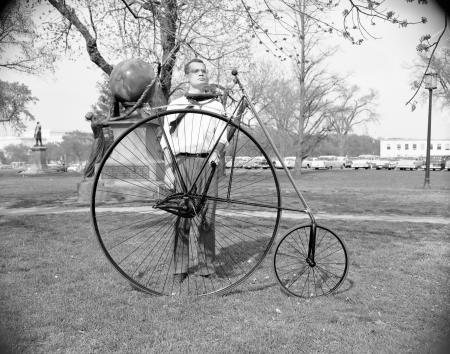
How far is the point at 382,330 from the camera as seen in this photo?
10.1 ft

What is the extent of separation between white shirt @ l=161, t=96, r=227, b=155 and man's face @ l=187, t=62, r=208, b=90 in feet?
0.62

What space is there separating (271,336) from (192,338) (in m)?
0.53

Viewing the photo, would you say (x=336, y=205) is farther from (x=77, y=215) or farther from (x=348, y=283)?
(x=348, y=283)

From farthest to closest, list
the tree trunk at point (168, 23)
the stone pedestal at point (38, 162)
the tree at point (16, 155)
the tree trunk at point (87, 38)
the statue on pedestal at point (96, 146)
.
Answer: the tree at point (16, 155), the stone pedestal at point (38, 162), the statue on pedestal at point (96, 146), the tree trunk at point (87, 38), the tree trunk at point (168, 23)

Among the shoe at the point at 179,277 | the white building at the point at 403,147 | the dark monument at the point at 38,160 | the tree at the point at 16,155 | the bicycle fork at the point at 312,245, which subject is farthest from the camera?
the white building at the point at 403,147

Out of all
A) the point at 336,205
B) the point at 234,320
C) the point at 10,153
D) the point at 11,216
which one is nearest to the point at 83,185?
the point at 11,216

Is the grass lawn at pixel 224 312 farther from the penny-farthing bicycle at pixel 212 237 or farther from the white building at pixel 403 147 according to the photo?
the white building at pixel 403 147

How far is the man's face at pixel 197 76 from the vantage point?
405cm

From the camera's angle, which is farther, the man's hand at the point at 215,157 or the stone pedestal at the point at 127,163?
the stone pedestal at the point at 127,163

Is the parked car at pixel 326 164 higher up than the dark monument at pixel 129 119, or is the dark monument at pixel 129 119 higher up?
the dark monument at pixel 129 119

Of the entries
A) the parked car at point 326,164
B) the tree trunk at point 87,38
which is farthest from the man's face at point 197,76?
the parked car at point 326,164

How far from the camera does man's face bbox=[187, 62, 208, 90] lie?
4.05 meters

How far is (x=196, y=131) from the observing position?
155 inches

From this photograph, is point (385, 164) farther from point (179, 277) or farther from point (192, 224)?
point (179, 277)
